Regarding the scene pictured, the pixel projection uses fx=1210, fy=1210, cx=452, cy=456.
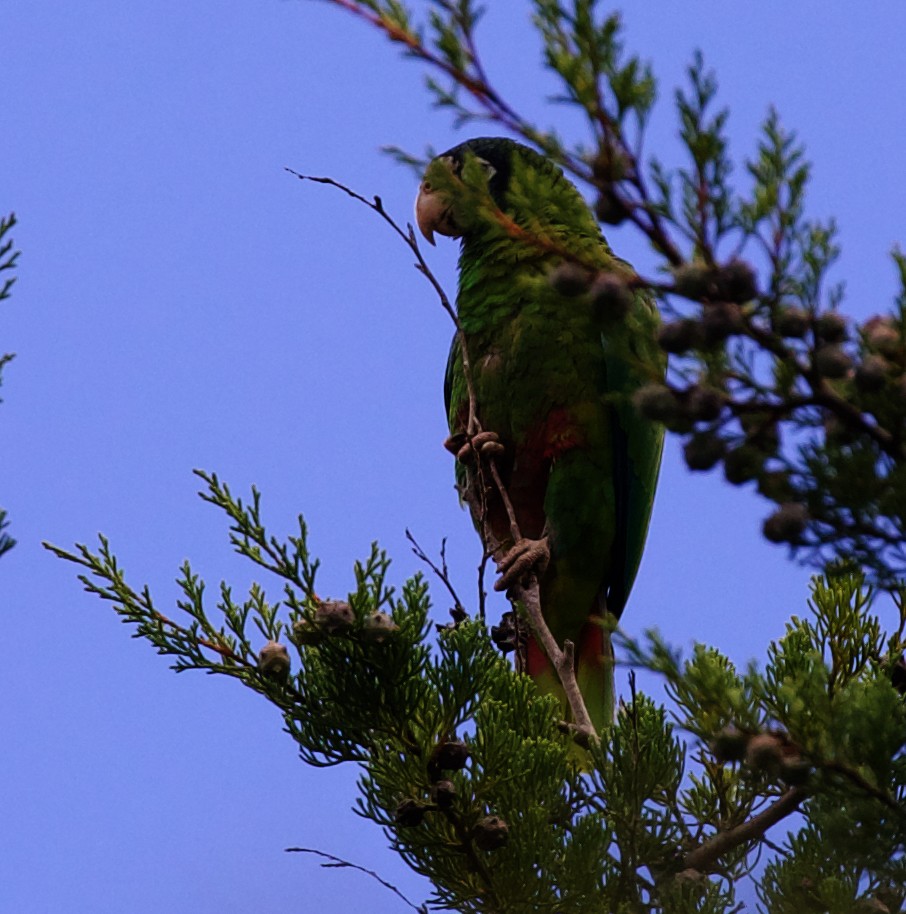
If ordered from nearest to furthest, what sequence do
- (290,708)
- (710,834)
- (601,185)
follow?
(601,185), (290,708), (710,834)

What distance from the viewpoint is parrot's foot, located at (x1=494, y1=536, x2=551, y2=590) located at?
2980 mm

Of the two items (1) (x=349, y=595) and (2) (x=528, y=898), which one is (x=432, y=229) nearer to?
(1) (x=349, y=595)

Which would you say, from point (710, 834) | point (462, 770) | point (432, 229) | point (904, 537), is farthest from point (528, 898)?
point (432, 229)

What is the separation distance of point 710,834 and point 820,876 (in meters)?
0.29

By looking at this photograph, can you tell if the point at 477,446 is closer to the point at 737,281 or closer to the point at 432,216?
the point at 432,216

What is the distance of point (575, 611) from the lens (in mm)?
3516

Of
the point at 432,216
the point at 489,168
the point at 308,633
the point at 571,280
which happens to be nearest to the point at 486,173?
the point at 489,168

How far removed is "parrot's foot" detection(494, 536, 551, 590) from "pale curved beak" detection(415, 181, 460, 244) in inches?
44.2

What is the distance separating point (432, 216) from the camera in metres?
3.72

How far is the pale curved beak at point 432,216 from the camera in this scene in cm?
371

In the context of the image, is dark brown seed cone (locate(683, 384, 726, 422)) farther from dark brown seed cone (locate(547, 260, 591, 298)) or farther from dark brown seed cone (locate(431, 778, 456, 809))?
dark brown seed cone (locate(431, 778, 456, 809))

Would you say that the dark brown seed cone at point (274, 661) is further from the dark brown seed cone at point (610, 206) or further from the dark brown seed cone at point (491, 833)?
the dark brown seed cone at point (610, 206)

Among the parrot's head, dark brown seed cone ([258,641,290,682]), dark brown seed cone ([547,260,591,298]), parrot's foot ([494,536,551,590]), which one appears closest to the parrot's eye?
the parrot's head

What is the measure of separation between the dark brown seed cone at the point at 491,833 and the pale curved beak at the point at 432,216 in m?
2.07
